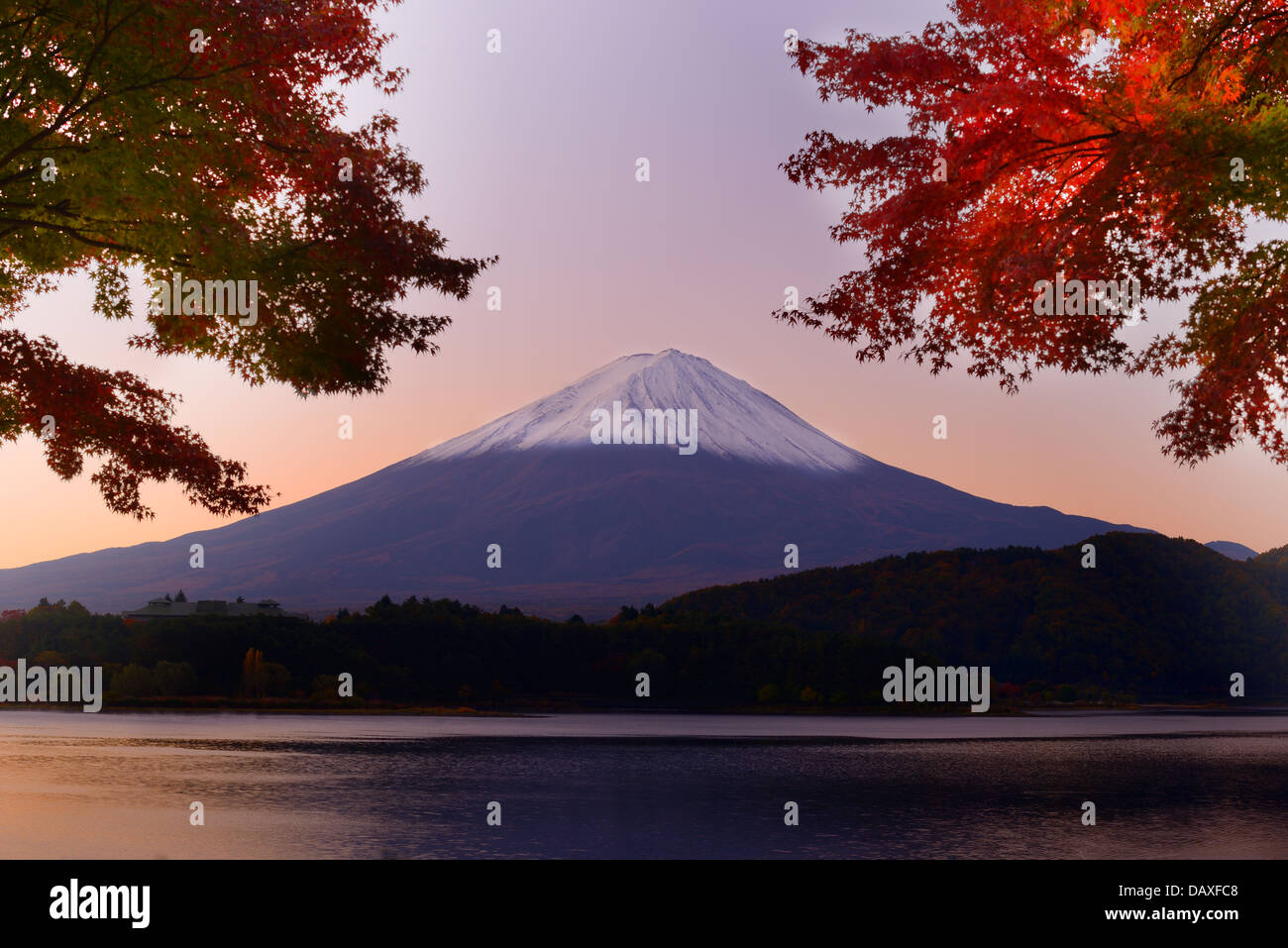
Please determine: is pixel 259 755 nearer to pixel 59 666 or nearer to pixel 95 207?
pixel 95 207

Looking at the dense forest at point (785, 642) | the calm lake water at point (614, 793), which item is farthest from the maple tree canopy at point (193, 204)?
the dense forest at point (785, 642)

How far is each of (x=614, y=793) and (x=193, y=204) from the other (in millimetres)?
10600

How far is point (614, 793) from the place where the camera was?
18703mm

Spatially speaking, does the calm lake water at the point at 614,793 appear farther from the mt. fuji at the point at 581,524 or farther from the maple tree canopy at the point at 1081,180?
the mt. fuji at the point at 581,524

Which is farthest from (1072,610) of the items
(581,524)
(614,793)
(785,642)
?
(581,524)

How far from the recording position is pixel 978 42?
1574cm

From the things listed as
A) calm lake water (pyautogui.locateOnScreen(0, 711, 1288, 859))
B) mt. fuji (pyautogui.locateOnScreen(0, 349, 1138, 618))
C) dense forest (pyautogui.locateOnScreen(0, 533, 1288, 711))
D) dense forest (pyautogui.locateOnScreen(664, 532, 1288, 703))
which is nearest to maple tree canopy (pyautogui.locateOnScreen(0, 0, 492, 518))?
calm lake water (pyautogui.locateOnScreen(0, 711, 1288, 859))

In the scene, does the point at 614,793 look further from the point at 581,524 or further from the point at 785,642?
the point at 581,524

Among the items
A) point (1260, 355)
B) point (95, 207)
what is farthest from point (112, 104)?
point (1260, 355)

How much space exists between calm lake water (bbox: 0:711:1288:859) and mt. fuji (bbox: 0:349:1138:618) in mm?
98318

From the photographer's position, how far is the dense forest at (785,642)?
4800cm

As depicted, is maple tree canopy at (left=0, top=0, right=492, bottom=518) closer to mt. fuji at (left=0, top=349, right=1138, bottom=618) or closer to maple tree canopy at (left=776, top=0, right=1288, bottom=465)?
maple tree canopy at (left=776, top=0, right=1288, bottom=465)
